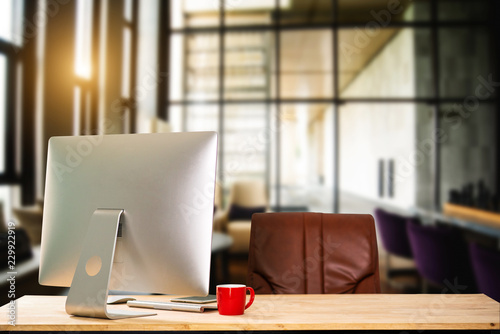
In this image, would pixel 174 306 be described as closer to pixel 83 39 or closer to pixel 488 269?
pixel 488 269

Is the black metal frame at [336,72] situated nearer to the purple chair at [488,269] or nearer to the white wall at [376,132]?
the white wall at [376,132]

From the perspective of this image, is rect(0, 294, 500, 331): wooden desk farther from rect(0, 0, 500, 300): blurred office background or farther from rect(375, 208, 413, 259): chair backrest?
rect(0, 0, 500, 300): blurred office background

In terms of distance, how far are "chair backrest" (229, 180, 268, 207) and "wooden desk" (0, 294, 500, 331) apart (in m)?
3.92

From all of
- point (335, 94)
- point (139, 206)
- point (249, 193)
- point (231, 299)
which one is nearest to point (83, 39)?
point (249, 193)

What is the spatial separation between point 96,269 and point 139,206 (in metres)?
0.22

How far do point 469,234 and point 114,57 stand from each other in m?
3.90

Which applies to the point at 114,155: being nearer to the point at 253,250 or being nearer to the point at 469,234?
the point at 253,250

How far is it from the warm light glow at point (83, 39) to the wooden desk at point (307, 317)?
2987 mm

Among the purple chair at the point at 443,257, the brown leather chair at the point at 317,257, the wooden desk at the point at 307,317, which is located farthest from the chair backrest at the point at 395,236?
the wooden desk at the point at 307,317

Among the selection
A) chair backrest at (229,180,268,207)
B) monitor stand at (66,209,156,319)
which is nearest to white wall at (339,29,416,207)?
chair backrest at (229,180,268,207)

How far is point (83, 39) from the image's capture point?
13.7ft

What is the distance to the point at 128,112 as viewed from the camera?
16.9ft

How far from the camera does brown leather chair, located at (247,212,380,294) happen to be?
198 centimetres

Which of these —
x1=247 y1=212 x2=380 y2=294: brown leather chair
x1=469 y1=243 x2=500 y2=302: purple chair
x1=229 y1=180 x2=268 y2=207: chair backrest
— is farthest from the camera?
x1=229 y1=180 x2=268 y2=207: chair backrest
